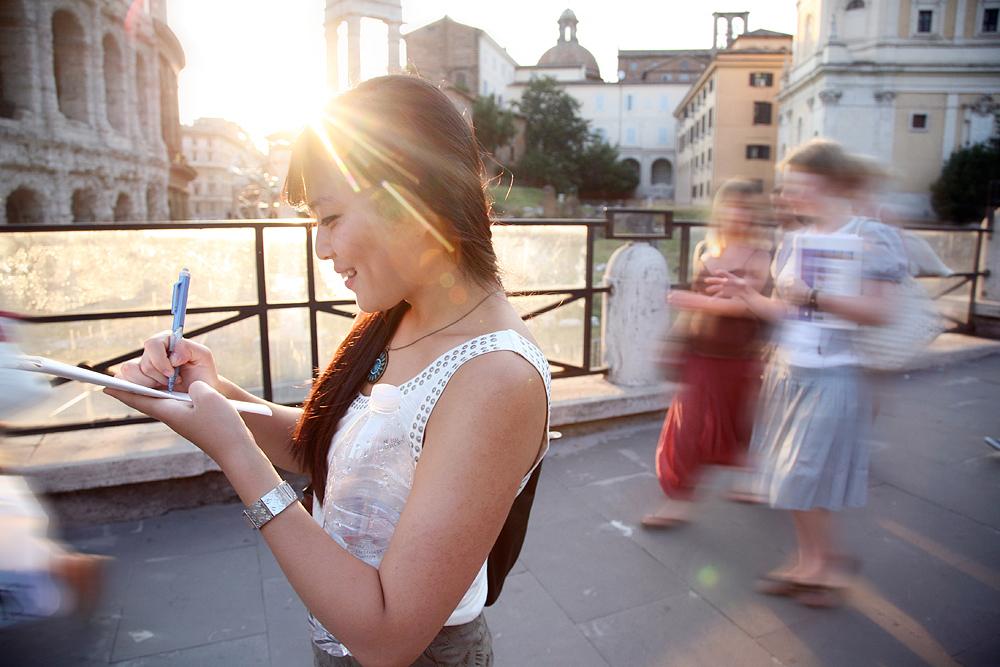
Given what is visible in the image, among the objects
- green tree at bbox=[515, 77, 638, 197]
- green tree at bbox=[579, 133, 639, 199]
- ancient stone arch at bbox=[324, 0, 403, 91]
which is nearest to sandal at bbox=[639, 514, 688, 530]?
ancient stone arch at bbox=[324, 0, 403, 91]

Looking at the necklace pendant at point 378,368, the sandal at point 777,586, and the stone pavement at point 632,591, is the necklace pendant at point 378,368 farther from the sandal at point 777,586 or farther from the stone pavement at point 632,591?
the sandal at point 777,586

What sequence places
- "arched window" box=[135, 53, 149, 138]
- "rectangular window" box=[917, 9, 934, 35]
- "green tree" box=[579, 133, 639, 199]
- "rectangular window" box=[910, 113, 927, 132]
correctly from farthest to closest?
"green tree" box=[579, 133, 639, 199], "rectangular window" box=[910, 113, 927, 132], "rectangular window" box=[917, 9, 934, 35], "arched window" box=[135, 53, 149, 138]

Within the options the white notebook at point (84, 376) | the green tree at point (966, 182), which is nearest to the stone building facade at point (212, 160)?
the green tree at point (966, 182)

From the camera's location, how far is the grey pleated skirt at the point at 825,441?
3.01 metres

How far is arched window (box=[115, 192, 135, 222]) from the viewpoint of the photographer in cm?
3035

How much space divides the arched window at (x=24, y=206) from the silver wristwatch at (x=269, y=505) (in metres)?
26.9

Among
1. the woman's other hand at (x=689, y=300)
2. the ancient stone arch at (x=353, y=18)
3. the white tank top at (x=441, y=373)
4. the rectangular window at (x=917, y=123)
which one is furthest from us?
the rectangular window at (x=917, y=123)

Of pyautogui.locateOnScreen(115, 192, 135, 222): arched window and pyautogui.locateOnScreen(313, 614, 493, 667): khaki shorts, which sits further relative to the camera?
pyautogui.locateOnScreen(115, 192, 135, 222): arched window

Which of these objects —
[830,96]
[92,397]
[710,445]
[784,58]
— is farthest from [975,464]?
[784,58]

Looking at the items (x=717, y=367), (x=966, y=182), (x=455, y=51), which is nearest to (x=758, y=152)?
(x=966, y=182)

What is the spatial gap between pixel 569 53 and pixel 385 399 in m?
91.8

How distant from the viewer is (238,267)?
13.8ft

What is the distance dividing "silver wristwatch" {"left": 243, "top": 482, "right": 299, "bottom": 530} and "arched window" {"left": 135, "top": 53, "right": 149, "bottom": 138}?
39.2 metres

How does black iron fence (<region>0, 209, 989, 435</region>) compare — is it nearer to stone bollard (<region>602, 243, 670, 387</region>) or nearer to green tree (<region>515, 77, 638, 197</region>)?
stone bollard (<region>602, 243, 670, 387</region>)
